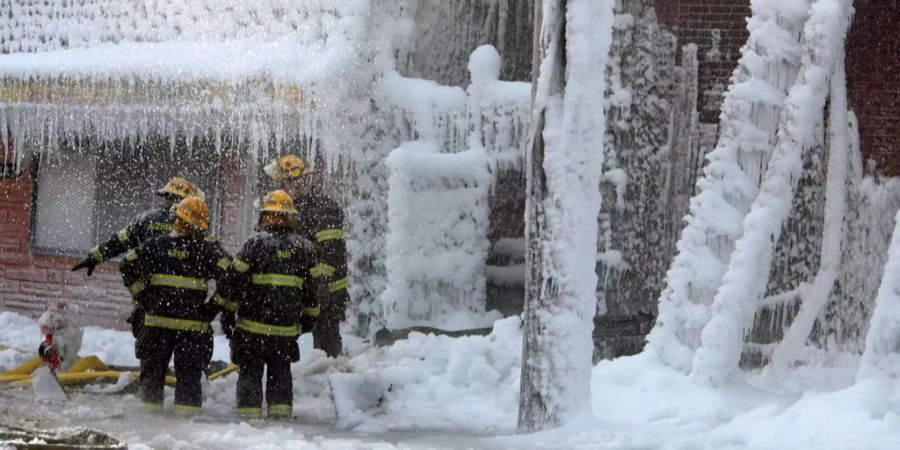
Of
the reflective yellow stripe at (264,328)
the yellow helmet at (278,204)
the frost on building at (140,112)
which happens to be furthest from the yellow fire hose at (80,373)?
the frost on building at (140,112)

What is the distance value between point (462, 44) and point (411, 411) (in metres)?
5.45

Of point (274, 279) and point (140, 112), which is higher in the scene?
point (140, 112)

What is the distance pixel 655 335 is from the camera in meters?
9.79

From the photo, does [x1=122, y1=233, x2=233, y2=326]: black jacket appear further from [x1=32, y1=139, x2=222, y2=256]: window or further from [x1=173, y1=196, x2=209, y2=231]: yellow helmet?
[x1=32, y1=139, x2=222, y2=256]: window

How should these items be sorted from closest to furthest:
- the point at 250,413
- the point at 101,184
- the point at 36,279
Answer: the point at 250,413, the point at 101,184, the point at 36,279

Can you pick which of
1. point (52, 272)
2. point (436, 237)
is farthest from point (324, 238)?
point (52, 272)

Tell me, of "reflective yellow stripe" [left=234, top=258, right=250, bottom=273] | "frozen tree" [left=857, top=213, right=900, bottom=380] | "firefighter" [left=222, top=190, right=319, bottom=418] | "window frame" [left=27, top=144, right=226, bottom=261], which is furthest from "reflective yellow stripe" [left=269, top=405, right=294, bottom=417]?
"window frame" [left=27, top=144, right=226, bottom=261]

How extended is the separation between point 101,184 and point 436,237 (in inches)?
188

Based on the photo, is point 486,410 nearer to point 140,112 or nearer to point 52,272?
point 140,112

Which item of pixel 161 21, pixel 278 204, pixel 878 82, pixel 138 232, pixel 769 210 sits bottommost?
pixel 138 232

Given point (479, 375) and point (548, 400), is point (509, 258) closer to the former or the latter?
point (479, 375)

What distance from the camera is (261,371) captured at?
31.8 ft

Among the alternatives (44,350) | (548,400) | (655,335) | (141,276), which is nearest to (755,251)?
(655,335)

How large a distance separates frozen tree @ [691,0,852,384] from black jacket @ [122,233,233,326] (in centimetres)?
335
